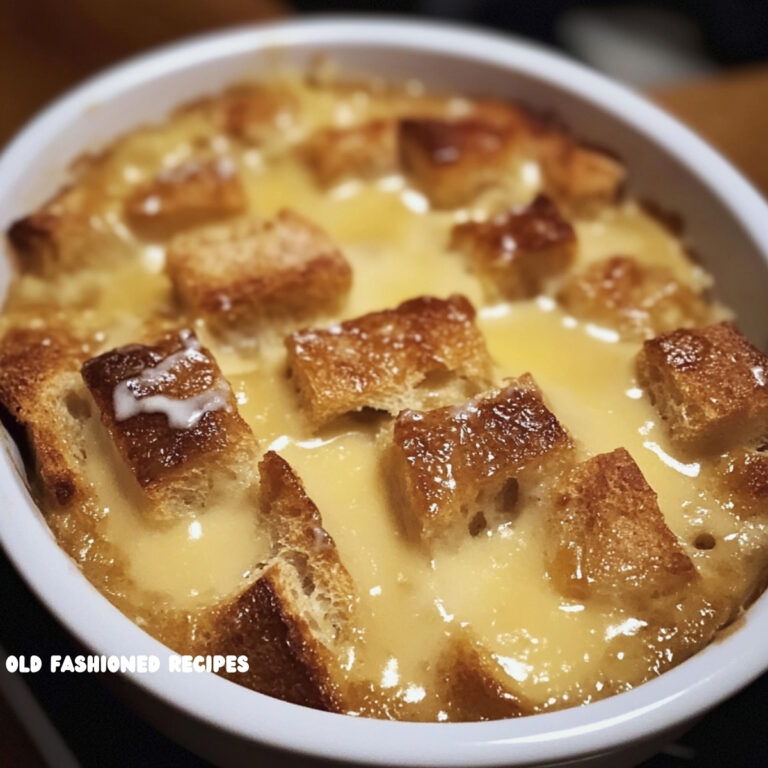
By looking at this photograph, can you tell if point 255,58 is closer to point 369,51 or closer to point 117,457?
point 369,51

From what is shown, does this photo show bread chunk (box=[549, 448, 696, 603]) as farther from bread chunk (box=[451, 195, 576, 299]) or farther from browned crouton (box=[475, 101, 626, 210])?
browned crouton (box=[475, 101, 626, 210])

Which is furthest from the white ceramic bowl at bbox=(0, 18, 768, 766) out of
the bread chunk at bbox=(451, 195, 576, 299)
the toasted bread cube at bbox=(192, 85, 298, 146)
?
the bread chunk at bbox=(451, 195, 576, 299)

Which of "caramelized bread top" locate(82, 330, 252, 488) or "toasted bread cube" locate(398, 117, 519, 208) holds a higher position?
"toasted bread cube" locate(398, 117, 519, 208)

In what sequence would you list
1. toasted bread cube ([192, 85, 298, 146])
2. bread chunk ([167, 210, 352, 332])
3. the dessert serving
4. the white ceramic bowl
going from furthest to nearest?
toasted bread cube ([192, 85, 298, 146]), bread chunk ([167, 210, 352, 332]), the dessert serving, the white ceramic bowl

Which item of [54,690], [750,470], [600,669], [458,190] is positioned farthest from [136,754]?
Result: [458,190]

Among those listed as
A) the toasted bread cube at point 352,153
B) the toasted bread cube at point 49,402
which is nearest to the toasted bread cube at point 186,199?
the toasted bread cube at point 352,153

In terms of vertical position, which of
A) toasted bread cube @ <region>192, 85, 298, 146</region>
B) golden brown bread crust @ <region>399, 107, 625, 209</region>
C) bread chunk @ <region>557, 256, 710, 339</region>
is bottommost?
bread chunk @ <region>557, 256, 710, 339</region>

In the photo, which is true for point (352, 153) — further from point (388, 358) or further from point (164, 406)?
point (164, 406)
